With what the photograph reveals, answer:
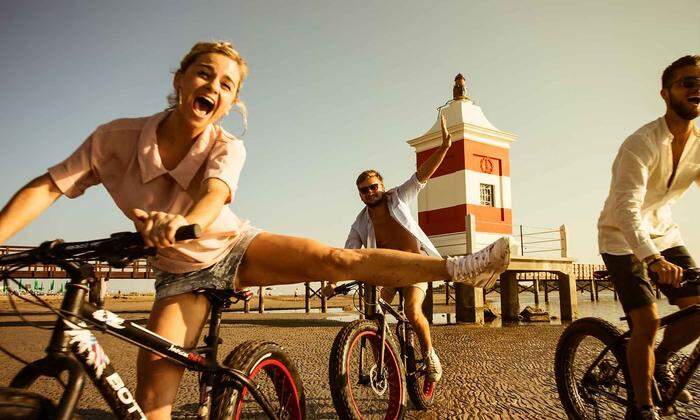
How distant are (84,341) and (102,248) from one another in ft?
1.07

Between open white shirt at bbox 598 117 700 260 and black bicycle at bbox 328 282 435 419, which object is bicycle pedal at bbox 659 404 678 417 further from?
black bicycle at bbox 328 282 435 419

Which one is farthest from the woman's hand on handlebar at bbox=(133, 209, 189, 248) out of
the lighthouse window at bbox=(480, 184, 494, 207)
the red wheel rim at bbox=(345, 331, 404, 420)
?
the lighthouse window at bbox=(480, 184, 494, 207)

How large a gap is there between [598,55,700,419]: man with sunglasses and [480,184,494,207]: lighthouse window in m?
17.5

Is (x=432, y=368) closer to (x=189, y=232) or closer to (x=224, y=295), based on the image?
(x=224, y=295)

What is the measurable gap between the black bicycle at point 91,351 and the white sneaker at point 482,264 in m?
0.94

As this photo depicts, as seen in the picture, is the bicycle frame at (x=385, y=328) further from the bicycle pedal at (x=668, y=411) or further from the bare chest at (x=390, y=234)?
the bicycle pedal at (x=668, y=411)

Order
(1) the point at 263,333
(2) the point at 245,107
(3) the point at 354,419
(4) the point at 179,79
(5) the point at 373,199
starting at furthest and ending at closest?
(1) the point at 263,333 → (5) the point at 373,199 → (3) the point at 354,419 → (2) the point at 245,107 → (4) the point at 179,79

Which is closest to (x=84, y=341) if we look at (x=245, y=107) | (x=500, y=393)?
(x=245, y=107)

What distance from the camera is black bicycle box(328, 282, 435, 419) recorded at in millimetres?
3199

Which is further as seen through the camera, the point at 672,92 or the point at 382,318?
the point at 382,318

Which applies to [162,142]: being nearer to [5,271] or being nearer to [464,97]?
[5,271]

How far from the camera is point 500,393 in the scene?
15.9 feet

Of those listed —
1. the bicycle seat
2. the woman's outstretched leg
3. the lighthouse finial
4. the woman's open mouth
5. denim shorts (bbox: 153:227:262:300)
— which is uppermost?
the lighthouse finial

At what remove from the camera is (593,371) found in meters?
3.53
